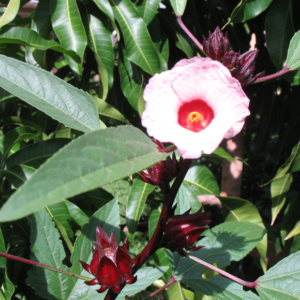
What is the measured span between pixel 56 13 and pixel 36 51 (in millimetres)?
131

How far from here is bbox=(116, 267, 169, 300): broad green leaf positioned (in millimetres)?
591

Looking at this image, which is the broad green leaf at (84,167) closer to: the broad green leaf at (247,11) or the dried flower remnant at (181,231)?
the dried flower remnant at (181,231)

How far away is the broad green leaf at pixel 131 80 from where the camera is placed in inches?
40.6

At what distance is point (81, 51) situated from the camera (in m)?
0.86

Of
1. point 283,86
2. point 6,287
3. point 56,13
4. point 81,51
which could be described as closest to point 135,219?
point 6,287

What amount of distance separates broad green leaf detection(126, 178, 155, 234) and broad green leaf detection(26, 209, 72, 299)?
1.00 feet

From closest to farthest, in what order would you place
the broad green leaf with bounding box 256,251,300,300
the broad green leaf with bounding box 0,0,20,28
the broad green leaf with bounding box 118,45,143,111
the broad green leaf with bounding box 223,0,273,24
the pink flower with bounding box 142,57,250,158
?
1. the pink flower with bounding box 142,57,250,158
2. the broad green leaf with bounding box 256,251,300,300
3. the broad green leaf with bounding box 0,0,20,28
4. the broad green leaf with bounding box 223,0,273,24
5. the broad green leaf with bounding box 118,45,143,111

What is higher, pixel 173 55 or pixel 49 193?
pixel 173 55

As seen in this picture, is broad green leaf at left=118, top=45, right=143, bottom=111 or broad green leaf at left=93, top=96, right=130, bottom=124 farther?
broad green leaf at left=118, top=45, right=143, bottom=111

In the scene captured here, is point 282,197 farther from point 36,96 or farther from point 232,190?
point 36,96

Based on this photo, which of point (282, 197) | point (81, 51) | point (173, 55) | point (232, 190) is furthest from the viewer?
point (232, 190)

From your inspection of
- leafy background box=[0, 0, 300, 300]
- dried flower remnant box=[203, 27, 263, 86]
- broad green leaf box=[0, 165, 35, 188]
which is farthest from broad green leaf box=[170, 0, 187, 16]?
broad green leaf box=[0, 165, 35, 188]

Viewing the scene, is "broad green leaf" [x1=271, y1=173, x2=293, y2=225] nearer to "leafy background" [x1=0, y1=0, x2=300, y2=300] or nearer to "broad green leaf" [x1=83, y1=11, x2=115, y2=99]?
"leafy background" [x1=0, y1=0, x2=300, y2=300]

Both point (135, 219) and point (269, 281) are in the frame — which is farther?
point (135, 219)
